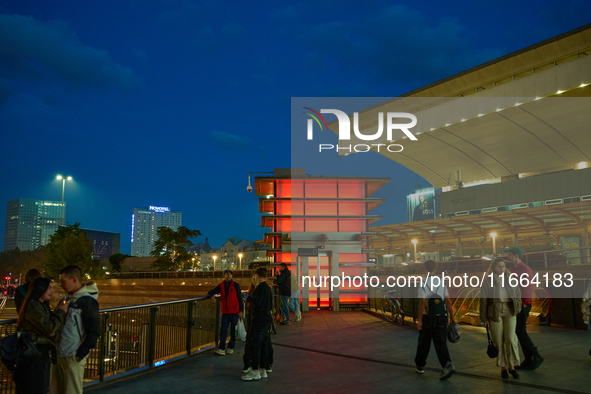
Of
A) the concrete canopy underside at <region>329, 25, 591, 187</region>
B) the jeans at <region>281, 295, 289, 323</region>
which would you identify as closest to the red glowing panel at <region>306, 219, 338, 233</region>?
the jeans at <region>281, 295, 289, 323</region>

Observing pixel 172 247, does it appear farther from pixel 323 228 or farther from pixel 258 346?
pixel 258 346

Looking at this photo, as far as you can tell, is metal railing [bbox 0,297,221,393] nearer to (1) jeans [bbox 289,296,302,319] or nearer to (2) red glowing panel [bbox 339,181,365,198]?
(1) jeans [bbox 289,296,302,319]

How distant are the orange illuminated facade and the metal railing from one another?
8.70m

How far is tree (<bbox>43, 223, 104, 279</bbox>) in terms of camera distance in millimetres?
52250

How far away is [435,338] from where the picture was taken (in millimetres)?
7082

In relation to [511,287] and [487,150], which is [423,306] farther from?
Answer: [487,150]

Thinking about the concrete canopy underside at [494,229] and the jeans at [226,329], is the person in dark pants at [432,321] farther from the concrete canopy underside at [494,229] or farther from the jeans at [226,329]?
the concrete canopy underside at [494,229]

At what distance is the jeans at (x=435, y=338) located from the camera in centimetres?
702

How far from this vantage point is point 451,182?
62812mm

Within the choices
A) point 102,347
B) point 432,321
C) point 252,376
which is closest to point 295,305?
point 252,376

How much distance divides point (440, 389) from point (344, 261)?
12590 millimetres

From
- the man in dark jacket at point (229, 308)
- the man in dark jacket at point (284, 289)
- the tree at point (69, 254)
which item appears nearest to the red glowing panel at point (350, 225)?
the man in dark jacket at point (284, 289)

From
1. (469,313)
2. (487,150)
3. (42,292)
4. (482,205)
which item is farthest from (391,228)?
(42,292)

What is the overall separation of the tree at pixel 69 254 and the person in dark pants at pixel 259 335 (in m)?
50.8
